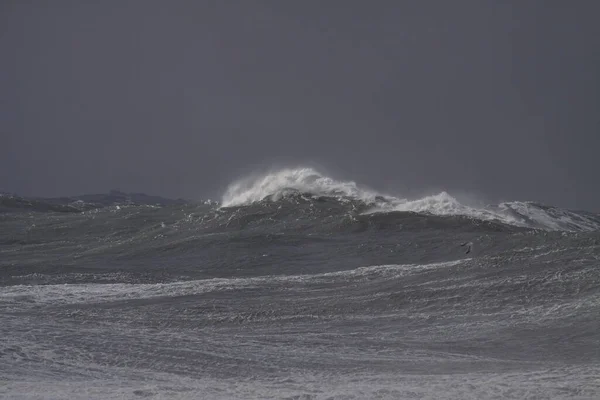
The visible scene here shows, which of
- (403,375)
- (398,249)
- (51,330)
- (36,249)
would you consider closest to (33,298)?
(51,330)

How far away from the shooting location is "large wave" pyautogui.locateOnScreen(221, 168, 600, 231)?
79.6 ft

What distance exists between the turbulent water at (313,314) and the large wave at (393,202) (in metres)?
2.00

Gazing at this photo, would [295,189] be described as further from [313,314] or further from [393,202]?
[313,314]

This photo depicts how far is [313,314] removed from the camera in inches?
416

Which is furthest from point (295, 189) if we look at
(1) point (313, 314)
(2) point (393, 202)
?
(1) point (313, 314)

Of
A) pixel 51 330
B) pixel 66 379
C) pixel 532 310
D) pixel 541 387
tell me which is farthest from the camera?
pixel 532 310

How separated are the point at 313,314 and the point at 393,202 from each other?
16219 mm

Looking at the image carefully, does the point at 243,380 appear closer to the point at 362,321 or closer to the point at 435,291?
the point at 362,321

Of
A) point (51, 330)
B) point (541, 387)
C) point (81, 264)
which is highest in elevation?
point (81, 264)

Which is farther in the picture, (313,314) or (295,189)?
(295,189)

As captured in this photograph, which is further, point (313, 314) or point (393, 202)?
point (393, 202)

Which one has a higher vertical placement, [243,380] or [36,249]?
[36,249]

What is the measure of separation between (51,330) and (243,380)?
3681mm

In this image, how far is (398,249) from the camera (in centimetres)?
1775
